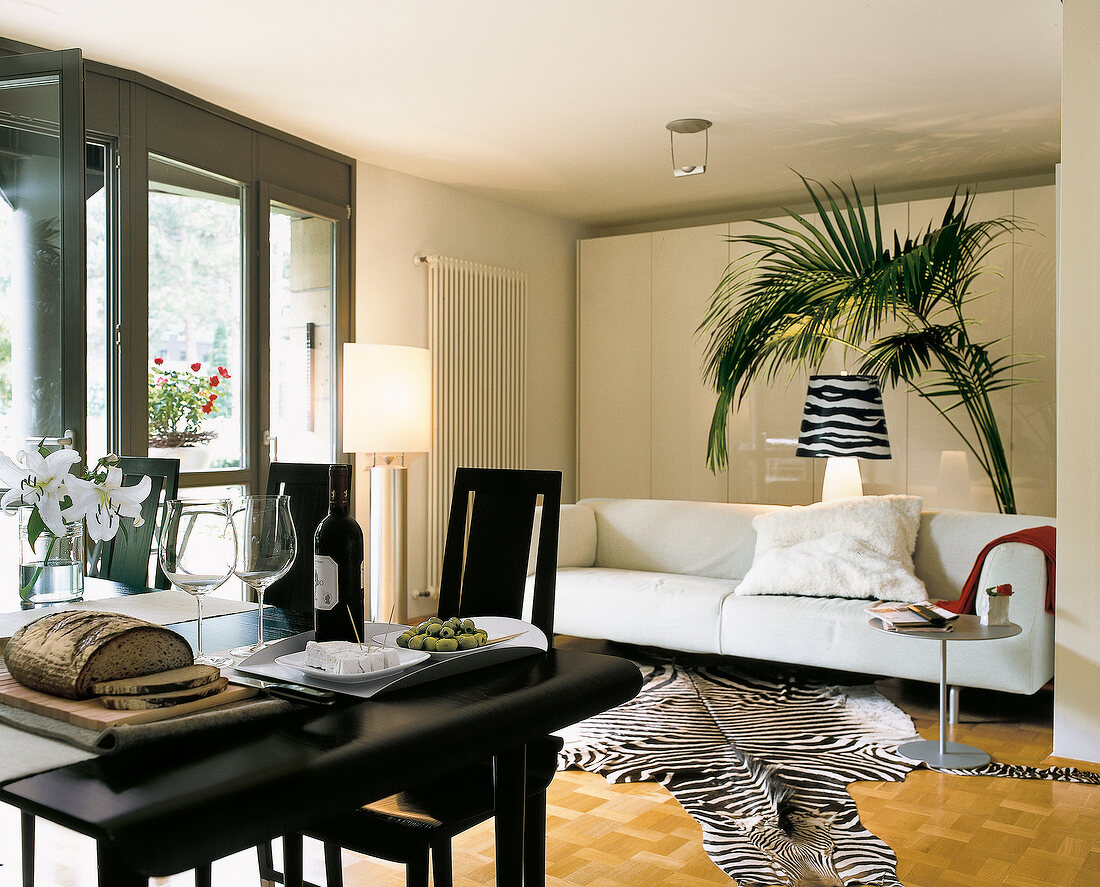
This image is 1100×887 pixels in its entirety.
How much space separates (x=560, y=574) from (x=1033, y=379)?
276 cm

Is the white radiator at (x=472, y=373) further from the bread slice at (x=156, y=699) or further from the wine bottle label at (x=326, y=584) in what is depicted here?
the bread slice at (x=156, y=699)

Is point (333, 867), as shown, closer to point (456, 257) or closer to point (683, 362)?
point (456, 257)

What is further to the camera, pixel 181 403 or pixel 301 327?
pixel 301 327

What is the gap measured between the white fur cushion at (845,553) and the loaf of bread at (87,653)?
332 centimetres

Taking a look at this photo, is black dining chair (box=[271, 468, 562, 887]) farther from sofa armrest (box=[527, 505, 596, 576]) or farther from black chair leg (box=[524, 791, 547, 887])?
sofa armrest (box=[527, 505, 596, 576])

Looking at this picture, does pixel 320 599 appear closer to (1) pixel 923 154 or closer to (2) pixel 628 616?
(2) pixel 628 616

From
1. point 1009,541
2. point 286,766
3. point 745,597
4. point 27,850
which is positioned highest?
point 286,766

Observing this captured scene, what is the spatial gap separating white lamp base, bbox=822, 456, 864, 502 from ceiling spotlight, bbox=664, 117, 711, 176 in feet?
5.22

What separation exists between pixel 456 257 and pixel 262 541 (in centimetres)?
478

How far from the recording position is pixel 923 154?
5.28 m

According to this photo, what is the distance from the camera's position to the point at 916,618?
3.29 metres

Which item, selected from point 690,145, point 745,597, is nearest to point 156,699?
point 745,597

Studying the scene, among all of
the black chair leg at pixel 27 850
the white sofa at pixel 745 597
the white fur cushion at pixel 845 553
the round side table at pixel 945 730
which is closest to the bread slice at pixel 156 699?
the black chair leg at pixel 27 850

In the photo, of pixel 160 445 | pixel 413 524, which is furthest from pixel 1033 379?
pixel 160 445
